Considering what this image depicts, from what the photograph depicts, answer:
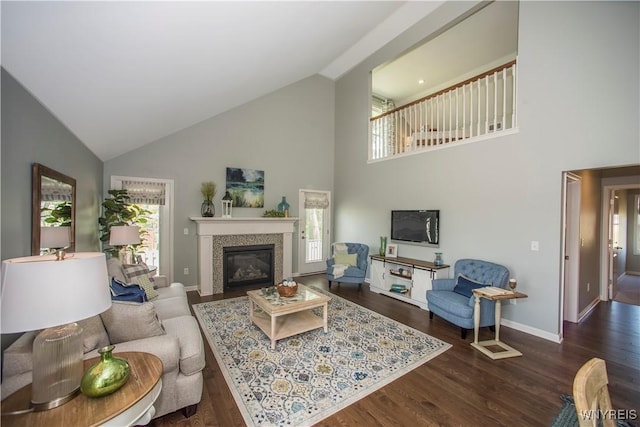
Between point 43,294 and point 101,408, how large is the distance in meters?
0.60

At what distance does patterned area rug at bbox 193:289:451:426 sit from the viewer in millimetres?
2094

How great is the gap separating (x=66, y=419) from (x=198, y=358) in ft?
2.88

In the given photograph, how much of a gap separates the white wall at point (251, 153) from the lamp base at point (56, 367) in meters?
3.83

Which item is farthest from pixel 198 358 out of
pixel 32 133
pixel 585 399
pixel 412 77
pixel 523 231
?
pixel 412 77

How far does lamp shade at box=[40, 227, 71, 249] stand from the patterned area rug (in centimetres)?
172

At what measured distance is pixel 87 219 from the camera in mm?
3430

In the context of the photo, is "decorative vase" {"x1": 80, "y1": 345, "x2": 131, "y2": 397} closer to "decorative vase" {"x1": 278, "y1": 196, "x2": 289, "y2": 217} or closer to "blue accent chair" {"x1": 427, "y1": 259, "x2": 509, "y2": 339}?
"blue accent chair" {"x1": 427, "y1": 259, "x2": 509, "y2": 339}

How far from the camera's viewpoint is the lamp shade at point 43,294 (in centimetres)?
103

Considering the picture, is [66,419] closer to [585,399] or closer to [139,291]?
[139,291]

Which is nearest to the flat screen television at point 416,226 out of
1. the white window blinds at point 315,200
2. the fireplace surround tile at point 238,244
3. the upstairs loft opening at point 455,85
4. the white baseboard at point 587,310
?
the upstairs loft opening at point 455,85

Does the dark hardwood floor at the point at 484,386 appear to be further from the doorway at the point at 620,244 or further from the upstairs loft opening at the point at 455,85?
the upstairs loft opening at the point at 455,85

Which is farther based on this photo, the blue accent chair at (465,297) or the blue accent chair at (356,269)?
the blue accent chair at (356,269)

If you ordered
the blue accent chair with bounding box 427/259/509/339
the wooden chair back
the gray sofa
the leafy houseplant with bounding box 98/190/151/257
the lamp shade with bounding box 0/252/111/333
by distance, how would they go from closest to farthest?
the wooden chair back → the lamp shade with bounding box 0/252/111/333 → the gray sofa → the blue accent chair with bounding box 427/259/509/339 → the leafy houseplant with bounding box 98/190/151/257

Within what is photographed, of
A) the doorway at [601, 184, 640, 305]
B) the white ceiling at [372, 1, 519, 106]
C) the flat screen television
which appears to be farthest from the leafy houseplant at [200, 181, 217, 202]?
the doorway at [601, 184, 640, 305]
